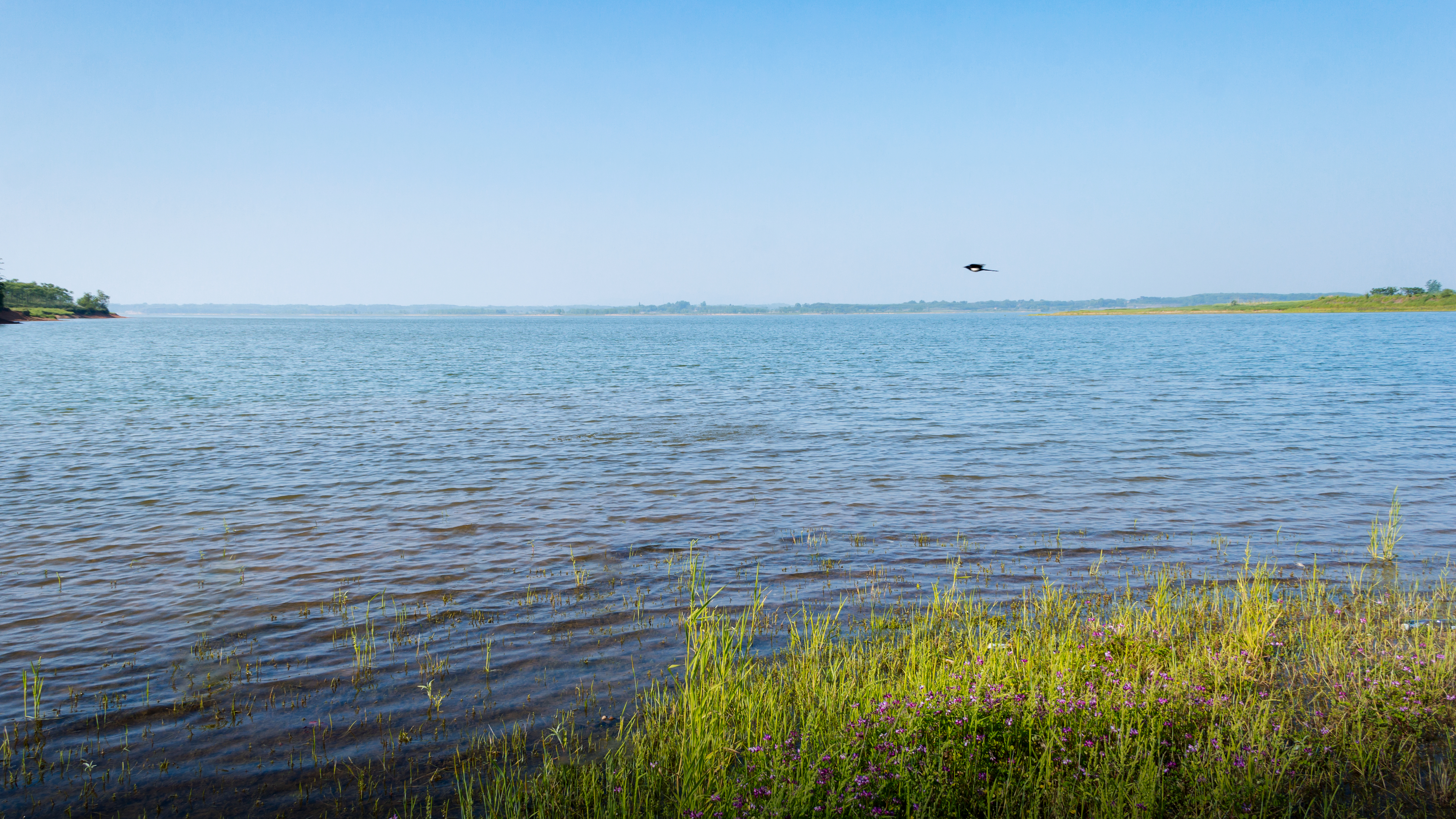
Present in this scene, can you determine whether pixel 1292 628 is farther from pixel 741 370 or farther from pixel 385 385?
pixel 741 370

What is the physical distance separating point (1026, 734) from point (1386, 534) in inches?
434

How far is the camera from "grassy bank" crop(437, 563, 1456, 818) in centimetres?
552

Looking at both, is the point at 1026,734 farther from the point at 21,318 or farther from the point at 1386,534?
the point at 21,318

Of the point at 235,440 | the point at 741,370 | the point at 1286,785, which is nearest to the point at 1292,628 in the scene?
the point at 1286,785

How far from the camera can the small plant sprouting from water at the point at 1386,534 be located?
1256 cm

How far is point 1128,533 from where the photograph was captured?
14.3 metres

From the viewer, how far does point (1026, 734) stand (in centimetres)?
621

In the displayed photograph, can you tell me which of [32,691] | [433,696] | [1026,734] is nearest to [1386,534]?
[1026,734]

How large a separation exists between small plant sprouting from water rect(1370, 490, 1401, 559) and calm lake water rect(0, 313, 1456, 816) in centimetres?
25

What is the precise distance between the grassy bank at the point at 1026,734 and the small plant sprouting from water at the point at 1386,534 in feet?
14.6

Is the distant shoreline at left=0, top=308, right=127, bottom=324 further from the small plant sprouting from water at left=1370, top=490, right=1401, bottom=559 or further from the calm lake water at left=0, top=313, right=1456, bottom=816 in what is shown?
the small plant sprouting from water at left=1370, top=490, right=1401, bottom=559

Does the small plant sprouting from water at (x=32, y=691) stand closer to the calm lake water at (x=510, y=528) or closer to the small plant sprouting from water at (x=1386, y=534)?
the calm lake water at (x=510, y=528)

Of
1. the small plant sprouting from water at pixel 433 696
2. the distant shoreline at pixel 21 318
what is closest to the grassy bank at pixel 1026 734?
the small plant sprouting from water at pixel 433 696

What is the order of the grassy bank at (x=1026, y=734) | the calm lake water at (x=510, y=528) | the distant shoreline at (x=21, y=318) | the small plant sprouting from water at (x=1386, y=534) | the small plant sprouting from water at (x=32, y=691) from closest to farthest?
the grassy bank at (x=1026, y=734), the small plant sprouting from water at (x=32, y=691), the calm lake water at (x=510, y=528), the small plant sprouting from water at (x=1386, y=534), the distant shoreline at (x=21, y=318)
